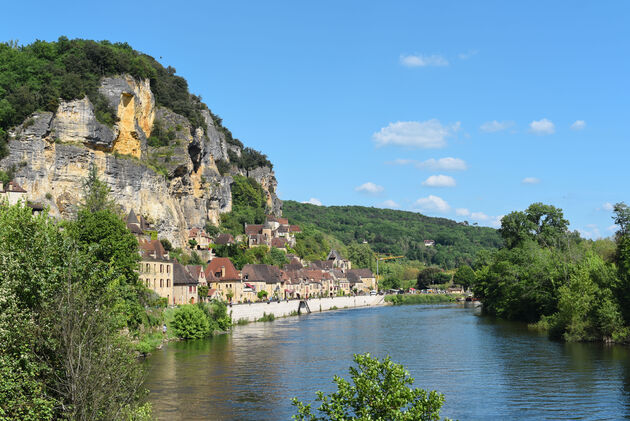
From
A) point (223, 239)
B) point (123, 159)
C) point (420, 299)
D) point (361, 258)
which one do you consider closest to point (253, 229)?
point (223, 239)

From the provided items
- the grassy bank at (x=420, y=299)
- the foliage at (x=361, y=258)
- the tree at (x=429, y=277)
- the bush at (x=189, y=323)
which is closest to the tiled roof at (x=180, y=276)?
the bush at (x=189, y=323)

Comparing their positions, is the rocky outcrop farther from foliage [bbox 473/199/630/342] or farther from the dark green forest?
foliage [bbox 473/199/630/342]

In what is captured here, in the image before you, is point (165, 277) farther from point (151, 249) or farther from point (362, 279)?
point (362, 279)

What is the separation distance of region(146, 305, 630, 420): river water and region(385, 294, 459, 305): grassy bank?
7661 centimetres

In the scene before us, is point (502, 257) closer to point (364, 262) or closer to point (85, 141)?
point (85, 141)

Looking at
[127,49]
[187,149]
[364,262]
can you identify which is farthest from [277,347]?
[364,262]

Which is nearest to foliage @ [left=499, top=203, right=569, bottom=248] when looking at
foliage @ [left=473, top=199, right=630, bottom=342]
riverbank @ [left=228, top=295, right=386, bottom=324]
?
foliage @ [left=473, top=199, right=630, bottom=342]

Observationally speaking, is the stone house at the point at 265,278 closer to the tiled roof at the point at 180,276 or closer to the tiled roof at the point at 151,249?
the tiled roof at the point at 180,276

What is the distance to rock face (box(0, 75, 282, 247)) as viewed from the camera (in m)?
78.3

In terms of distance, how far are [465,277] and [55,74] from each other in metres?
115

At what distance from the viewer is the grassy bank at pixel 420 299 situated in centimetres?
14238

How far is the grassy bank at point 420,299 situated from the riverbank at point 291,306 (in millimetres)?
2278

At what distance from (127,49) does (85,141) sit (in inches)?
1482

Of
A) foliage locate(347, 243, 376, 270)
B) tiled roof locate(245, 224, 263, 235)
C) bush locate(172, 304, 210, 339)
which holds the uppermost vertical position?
tiled roof locate(245, 224, 263, 235)
